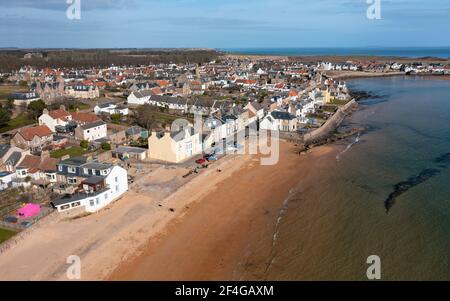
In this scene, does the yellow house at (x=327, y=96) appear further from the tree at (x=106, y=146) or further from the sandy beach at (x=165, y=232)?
the tree at (x=106, y=146)

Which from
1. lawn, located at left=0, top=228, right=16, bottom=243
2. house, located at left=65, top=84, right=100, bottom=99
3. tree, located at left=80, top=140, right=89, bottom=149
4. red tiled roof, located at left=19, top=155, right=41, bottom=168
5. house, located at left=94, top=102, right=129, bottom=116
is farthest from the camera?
house, located at left=65, top=84, right=100, bottom=99

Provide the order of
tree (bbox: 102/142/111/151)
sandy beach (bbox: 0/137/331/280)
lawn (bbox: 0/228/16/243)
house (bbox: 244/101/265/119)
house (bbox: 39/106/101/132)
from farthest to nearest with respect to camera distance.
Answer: house (bbox: 244/101/265/119)
house (bbox: 39/106/101/132)
tree (bbox: 102/142/111/151)
lawn (bbox: 0/228/16/243)
sandy beach (bbox: 0/137/331/280)

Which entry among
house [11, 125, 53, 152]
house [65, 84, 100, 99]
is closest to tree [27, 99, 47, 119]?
house [11, 125, 53, 152]

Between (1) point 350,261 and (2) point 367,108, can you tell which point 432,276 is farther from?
(2) point 367,108

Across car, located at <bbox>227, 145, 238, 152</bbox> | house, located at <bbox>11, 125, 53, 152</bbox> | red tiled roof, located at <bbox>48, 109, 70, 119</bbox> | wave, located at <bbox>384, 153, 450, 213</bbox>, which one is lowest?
wave, located at <bbox>384, 153, 450, 213</bbox>

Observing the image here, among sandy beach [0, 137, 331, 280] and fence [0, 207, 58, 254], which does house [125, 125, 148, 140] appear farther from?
fence [0, 207, 58, 254]

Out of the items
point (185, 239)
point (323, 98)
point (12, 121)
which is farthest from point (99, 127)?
point (323, 98)
